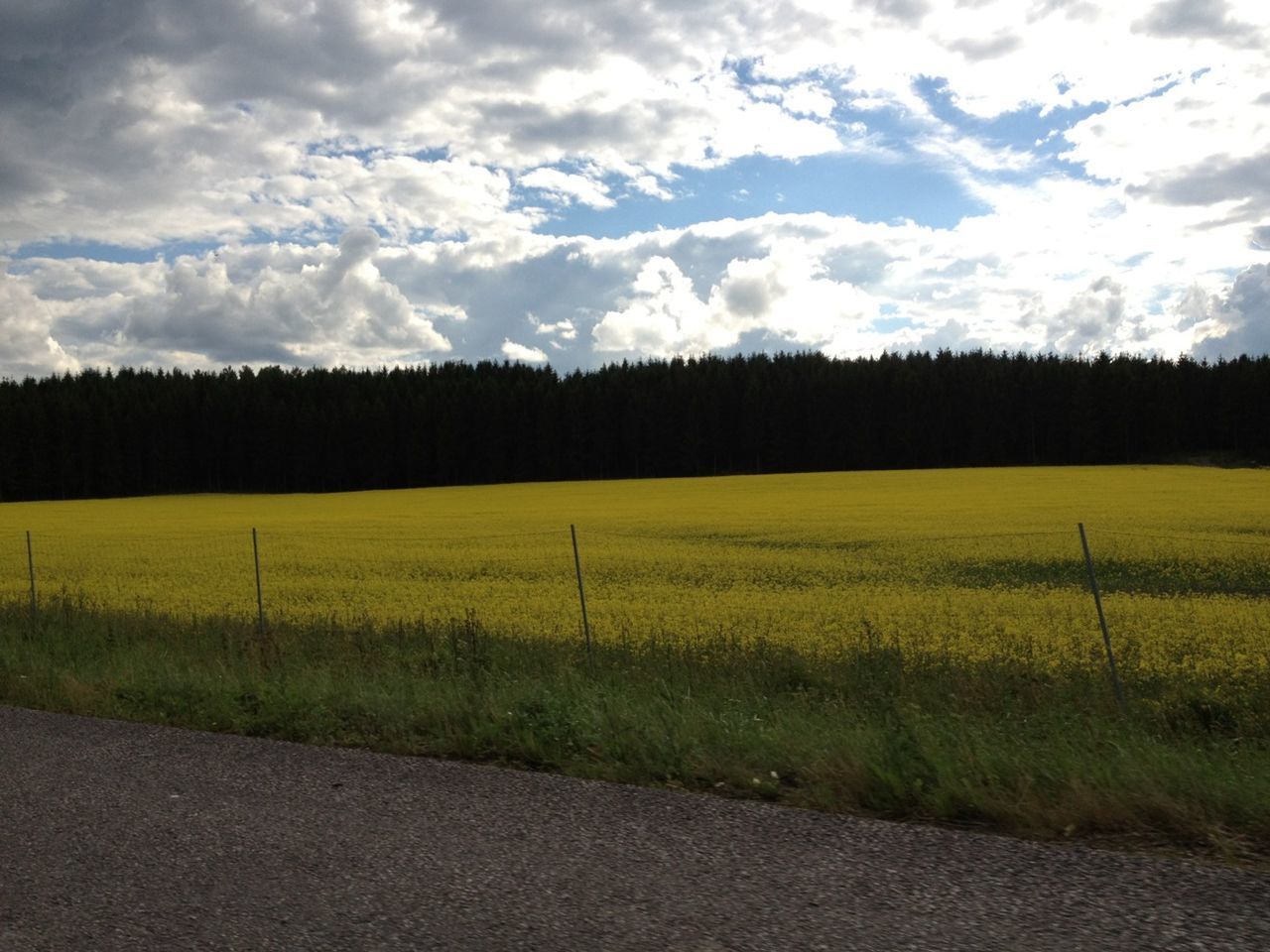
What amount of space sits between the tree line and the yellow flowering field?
166ft

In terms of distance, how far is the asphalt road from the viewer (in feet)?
13.6

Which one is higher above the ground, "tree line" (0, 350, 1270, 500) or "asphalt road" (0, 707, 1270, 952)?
"tree line" (0, 350, 1270, 500)

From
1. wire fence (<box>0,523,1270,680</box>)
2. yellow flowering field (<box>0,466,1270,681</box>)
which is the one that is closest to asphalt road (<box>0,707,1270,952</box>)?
wire fence (<box>0,523,1270,680</box>)

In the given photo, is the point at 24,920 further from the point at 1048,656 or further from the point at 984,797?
the point at 1048,656

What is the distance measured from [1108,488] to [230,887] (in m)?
47.0

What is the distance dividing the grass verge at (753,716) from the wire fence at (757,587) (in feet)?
3.56

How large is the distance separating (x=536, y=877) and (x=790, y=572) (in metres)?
16.0

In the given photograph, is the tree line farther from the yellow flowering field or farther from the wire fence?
the wire fence

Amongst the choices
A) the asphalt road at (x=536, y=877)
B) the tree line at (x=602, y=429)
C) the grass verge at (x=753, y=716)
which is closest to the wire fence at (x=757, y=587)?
the grass verge at (x=753, y=716)

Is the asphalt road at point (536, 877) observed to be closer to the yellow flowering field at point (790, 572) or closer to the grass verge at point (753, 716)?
the grass verge at point (753, 716)

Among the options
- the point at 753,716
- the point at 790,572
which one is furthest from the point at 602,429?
the point at 753,716

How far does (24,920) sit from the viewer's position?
4473mm

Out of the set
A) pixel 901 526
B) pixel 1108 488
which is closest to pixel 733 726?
pixel 901 526

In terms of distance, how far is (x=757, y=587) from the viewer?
18828 millimetres
